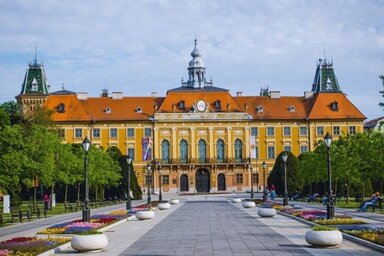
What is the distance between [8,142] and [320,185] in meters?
44.9

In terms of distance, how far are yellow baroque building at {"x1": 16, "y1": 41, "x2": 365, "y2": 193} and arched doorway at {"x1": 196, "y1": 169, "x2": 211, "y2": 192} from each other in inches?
5.7

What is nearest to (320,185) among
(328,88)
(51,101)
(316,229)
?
(328,88)

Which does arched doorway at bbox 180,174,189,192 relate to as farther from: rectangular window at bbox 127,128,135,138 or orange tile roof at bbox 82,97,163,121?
orange tile roof at bbox 82,97,163,121

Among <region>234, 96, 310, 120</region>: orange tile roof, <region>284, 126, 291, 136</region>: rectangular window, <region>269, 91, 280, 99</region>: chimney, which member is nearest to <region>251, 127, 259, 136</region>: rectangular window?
<region>234, 96, 310, 120</region>: orange tile roof

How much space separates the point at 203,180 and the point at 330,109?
835 inches

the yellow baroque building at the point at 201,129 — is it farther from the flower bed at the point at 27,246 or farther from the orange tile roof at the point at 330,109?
the flower bed at the point at 27,246

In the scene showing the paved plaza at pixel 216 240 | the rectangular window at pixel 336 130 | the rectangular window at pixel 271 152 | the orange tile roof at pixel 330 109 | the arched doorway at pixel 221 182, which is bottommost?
the paved plaza at pixel 216 240

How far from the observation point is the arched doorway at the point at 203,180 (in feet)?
319

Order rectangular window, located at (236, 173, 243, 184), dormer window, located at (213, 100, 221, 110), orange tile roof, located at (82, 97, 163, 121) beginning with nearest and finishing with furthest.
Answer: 1. rectangular window, located at (236, 173, 243, 184)
2. orange tile roof, located at (82, 97, 163, 121)
3. dormer window, located at (213, 100, 221, 110)

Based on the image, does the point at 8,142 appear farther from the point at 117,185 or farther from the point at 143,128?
the point at 143,128

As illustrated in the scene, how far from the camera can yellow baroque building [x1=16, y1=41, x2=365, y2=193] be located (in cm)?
9650

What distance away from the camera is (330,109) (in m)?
98.0

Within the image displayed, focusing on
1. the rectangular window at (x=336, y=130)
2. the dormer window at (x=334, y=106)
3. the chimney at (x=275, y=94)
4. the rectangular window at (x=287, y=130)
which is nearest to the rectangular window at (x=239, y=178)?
the rectangular window at (x=287, y=130)

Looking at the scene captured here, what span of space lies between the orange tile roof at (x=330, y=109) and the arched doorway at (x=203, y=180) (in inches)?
676
